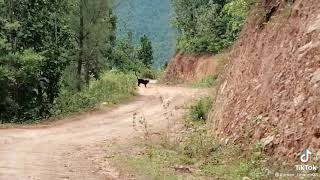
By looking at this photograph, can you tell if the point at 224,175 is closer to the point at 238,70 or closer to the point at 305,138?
the point at 305,138

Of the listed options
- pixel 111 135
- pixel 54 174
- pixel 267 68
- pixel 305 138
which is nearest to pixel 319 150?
pixel 305 138

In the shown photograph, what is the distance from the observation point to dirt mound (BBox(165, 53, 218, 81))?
45.3 metres

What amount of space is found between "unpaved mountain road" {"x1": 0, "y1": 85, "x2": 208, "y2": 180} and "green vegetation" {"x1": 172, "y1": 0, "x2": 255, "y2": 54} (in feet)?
59.1

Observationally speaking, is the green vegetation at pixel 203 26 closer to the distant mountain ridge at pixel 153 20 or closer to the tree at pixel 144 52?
the tree at pixel 144 52

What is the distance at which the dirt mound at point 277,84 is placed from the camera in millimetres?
9211

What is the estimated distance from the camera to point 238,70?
46.6 ft

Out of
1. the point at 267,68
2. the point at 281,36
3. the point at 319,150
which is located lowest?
the point at 319,150

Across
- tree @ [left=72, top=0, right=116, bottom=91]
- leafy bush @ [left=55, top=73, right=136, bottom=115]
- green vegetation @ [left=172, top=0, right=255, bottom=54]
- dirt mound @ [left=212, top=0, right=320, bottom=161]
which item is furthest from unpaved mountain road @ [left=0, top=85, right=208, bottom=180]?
green vegetation @ [left=172, top=0, right=255, bottom=54]

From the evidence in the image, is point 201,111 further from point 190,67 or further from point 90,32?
point 190,67

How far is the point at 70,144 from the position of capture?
14711mm

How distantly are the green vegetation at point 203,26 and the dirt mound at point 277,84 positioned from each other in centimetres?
2322

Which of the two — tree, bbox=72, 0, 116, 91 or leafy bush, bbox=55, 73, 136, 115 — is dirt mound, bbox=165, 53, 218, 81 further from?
tree, bbox=72, 0, 116, 91

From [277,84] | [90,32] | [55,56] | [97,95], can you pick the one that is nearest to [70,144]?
[277,84]

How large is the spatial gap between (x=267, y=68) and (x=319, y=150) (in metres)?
3.77
